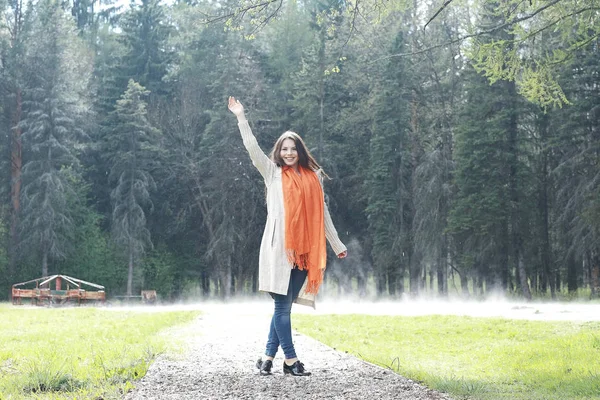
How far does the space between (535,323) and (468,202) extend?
21.3m

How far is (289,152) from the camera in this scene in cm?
795

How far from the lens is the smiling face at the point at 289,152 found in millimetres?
7953

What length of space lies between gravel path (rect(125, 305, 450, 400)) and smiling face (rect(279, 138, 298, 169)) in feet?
6.20

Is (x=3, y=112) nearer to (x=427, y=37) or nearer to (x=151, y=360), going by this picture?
(x=427, y=37)

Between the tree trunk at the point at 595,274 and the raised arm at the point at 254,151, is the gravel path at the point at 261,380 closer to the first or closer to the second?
the raised arm at the point at 254,151

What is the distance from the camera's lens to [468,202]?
37.7 metres

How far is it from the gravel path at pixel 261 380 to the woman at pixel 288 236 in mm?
354

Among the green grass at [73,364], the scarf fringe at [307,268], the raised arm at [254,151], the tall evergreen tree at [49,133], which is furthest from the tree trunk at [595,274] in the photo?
the raised arm at [254,151]

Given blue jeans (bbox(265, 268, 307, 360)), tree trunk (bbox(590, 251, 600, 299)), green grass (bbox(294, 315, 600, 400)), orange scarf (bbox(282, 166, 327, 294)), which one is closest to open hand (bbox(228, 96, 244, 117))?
orange scarf (bbox(282, 166, 327, 294))

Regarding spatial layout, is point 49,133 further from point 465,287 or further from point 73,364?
point 73,364

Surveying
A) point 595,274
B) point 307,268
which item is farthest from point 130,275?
point 307,268

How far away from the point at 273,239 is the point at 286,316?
69 centimetres

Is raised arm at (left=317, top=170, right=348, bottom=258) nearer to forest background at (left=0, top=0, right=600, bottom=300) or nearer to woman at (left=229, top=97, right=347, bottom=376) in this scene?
woman at (left=229, top=97, right=347, bottom=376)

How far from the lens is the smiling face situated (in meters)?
7.95
